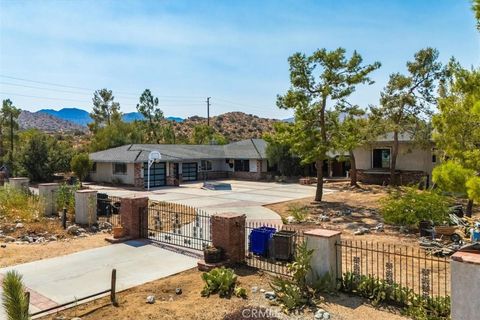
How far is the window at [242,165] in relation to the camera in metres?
39.3

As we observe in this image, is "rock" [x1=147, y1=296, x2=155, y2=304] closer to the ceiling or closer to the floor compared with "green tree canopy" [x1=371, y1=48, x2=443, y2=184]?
closer to the floor

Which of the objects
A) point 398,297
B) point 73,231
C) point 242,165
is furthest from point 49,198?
point 242,165

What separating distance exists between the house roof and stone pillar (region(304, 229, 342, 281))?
24189 millimetres

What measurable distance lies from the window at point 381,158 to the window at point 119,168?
21.2 meters

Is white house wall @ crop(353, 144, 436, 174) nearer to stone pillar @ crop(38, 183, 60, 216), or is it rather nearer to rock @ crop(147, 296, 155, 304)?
stone pillar @ crop(38, 183, 60, 216)

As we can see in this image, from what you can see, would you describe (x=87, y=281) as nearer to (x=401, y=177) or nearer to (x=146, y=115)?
(x=401, y=177)

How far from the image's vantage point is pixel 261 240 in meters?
10.8

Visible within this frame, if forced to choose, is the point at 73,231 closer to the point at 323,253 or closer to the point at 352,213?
the point at 323,253

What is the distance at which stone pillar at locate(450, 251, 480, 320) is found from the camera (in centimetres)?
560

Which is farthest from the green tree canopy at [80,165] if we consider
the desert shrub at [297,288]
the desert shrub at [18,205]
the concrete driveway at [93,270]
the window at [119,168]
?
the desert shrub at [297,288]

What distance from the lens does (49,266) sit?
34.1 ft

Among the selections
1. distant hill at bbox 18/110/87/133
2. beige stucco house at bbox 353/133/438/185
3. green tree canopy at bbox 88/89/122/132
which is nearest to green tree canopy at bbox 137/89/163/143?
green tree canopy at bbox 88/89/122/132

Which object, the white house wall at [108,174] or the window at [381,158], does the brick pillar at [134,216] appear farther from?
the window at [381,158]

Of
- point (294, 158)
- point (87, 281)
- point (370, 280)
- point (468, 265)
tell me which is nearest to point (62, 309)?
point (87, 281)
